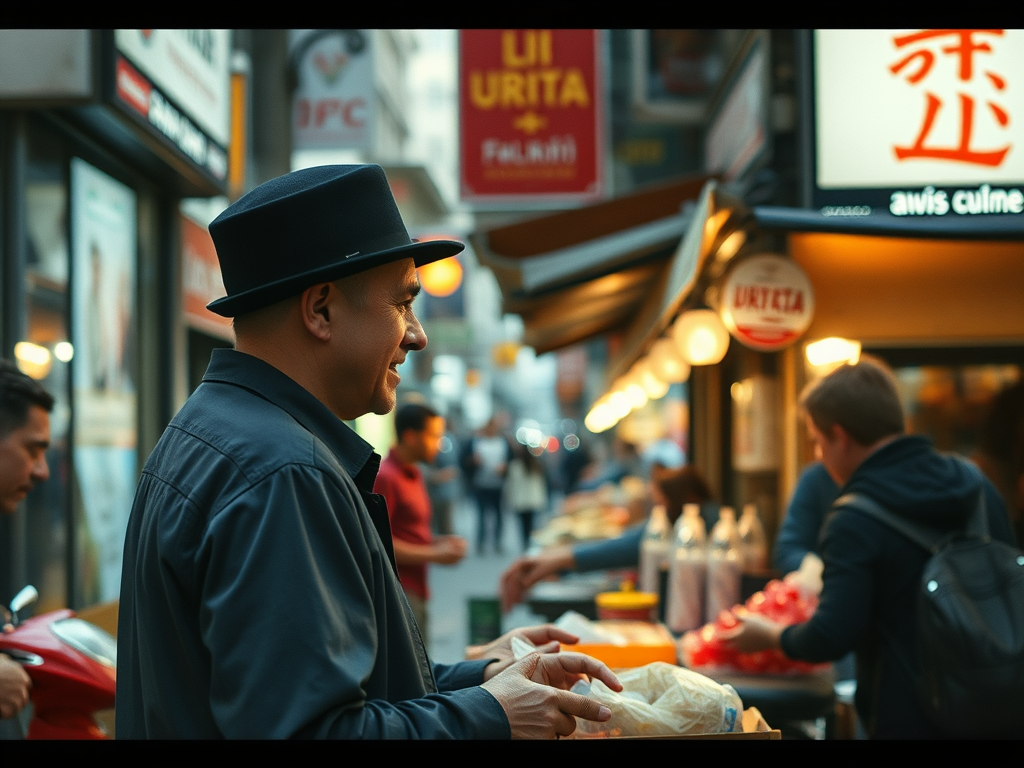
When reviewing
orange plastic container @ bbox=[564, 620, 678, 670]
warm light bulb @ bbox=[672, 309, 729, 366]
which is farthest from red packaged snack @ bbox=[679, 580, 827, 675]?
warm light bulb @ bbox=[672, 309, 729, 366]

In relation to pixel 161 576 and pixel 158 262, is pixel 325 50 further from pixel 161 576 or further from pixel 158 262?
pixel 161 576

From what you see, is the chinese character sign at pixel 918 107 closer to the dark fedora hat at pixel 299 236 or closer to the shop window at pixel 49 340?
the shop window at pixel 49 340

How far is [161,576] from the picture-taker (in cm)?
167

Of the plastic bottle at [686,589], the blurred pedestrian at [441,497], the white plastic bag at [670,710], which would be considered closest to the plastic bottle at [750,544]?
the plastic bottle at [686,589]

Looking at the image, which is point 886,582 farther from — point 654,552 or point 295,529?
point 654,552

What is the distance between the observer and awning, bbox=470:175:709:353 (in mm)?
6012

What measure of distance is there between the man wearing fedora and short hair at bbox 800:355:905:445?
1890mm

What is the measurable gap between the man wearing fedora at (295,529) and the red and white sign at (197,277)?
5.91 m

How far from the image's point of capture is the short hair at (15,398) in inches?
124

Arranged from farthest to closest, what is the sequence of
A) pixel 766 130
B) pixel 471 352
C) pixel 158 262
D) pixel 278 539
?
pixel 471 352 → pixel 158 262 → pixel 766 130 → pixel 278 539

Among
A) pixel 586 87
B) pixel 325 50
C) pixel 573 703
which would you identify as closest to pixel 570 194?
pixel 586 87

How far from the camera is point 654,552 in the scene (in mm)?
6117

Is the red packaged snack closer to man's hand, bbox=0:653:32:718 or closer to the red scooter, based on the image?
the red scooter
